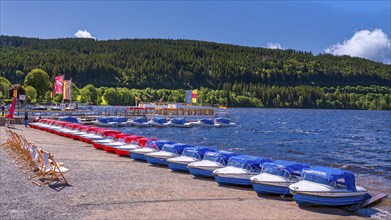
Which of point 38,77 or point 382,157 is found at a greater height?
point 38,77

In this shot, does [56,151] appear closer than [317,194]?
No

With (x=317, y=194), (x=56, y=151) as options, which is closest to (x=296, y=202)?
(x=317, y=194)

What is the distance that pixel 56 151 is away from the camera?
42938 mm

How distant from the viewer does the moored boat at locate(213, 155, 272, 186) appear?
28.6 metres

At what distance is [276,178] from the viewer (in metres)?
27.1

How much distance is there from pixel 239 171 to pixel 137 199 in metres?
8.28

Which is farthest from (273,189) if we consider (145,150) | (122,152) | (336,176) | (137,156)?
(122,152)

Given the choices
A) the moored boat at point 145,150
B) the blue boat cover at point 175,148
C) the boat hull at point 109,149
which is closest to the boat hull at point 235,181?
the blue boat cover at point 175,148

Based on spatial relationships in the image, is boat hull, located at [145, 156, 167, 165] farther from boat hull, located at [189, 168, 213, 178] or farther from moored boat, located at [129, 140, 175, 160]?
boat hull, located at [189, 168, 213, 178]

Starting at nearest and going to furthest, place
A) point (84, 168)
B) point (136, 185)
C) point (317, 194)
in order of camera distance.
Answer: point (317, 194), point (136, 185), point (84, 168)

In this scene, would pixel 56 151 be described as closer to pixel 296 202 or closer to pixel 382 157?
pixel 296 202

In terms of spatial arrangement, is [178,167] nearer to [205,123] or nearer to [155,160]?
A: [155,160]

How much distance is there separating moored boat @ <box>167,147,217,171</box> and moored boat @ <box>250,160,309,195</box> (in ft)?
22.9

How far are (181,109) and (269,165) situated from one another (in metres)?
94.8
